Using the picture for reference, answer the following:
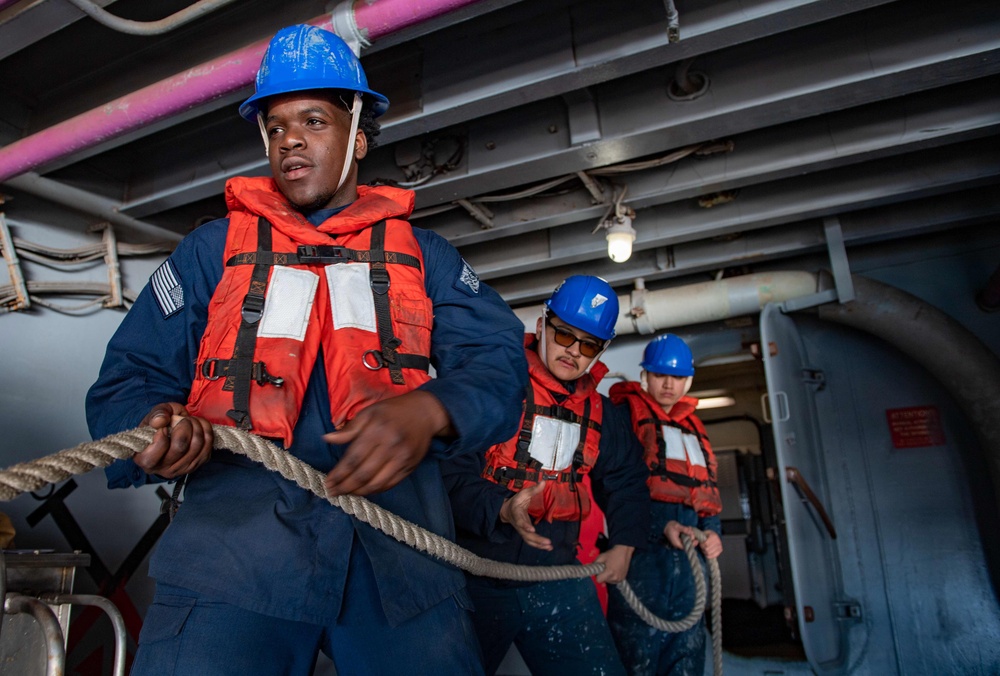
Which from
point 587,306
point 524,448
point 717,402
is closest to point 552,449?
point 524,448

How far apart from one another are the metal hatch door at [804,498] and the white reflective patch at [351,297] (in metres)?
3.63

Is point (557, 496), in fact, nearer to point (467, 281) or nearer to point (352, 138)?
point (467, 281)

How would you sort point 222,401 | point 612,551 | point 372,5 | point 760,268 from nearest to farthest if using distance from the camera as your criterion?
point 222,401 → point 372,5 → point 612,551 → point 760,268

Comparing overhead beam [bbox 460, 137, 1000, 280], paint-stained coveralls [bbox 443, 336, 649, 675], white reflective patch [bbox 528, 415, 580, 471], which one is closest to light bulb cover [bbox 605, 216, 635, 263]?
overhead beam [bbox 460, 137, 1000, 280]

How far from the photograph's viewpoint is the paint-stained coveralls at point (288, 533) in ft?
3.75

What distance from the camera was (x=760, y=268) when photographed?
536cm

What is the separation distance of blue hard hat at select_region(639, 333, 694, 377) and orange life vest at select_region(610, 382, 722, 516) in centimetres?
29

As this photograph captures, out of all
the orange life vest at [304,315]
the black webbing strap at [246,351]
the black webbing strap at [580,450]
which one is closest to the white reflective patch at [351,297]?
the orange life vest at [304,315]

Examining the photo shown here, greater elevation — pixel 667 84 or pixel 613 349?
pixel 667 84

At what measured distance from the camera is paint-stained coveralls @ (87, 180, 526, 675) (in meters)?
1.14

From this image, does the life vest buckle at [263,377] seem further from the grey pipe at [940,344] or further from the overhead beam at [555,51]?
the grey pipe at [940,344]

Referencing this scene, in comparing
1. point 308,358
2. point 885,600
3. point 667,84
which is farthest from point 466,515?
point 885,600

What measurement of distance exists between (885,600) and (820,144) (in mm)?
3450

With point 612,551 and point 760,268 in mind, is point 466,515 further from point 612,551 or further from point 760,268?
point 760,268
